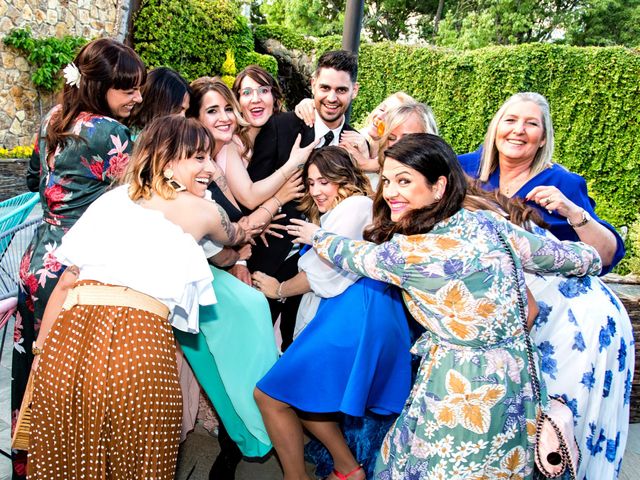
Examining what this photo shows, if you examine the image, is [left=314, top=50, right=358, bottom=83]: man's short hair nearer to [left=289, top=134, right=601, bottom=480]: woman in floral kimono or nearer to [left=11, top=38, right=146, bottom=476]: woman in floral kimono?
[left=11, top=38, right=146, bottom=476]: woman in floral kimono

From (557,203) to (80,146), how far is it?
2210 mm

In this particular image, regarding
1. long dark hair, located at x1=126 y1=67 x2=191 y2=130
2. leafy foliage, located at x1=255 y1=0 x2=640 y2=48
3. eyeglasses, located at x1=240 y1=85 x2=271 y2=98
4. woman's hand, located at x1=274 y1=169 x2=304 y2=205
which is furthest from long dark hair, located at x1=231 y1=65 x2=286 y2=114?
leafy foliage, located at x1=255 y1=0 x2=640 y2=48

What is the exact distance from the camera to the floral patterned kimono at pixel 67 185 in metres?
2.27

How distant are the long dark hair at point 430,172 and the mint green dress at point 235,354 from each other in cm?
90

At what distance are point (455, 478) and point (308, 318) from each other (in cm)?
105

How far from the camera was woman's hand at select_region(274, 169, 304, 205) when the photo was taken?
9.23 feet

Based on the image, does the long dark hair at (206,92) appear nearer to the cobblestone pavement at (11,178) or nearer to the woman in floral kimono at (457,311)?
the woman in floral kimono at (457,311)

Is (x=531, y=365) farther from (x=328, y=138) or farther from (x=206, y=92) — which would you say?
(x=206, y=92)

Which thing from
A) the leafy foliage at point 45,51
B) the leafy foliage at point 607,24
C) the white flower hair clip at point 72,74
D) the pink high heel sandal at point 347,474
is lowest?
the pink high heel sandal at point 347,474

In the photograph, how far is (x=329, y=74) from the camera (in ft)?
10.0

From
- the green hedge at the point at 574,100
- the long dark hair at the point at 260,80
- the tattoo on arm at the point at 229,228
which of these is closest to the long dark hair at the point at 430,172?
the tattoo on arm at the point at 229,228

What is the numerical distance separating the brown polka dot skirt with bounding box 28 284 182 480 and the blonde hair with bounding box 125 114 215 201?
0.48 meters

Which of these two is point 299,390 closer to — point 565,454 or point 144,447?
point 144,447

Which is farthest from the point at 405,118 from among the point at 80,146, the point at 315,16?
the point at 315,16
